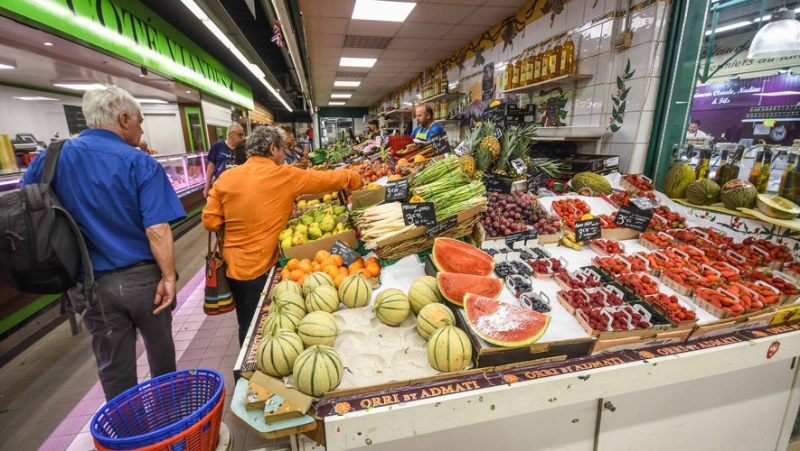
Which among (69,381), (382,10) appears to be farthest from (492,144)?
(69,381)

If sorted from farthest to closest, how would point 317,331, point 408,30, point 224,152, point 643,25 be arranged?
point 408,30, point 224,152, point 643,25, point 317,331

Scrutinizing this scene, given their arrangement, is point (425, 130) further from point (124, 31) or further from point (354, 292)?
point (124, 31)

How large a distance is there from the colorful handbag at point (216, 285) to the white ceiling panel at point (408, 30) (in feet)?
15.9

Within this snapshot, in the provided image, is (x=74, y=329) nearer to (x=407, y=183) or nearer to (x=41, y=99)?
(x=407, y=183)

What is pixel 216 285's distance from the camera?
8.80 feet

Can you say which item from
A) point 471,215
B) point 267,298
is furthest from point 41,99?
point 471,215

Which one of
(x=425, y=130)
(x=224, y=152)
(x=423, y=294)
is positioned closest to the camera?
(x=423, y=294)

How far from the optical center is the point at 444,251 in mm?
2205

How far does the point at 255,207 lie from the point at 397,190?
1.06 metres

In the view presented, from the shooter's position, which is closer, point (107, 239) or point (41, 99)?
point (107, 239)

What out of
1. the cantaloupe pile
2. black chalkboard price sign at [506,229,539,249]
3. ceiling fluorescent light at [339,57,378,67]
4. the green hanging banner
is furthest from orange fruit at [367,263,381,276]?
ceiling fluorescent light at [339,57,378,67]

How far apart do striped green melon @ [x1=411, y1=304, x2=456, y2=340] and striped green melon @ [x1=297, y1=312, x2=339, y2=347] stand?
15.8 inches

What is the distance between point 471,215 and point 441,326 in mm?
1086

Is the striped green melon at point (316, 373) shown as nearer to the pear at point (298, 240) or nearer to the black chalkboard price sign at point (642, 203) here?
the pear at point (298, 240)
